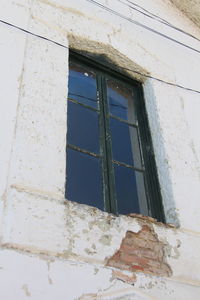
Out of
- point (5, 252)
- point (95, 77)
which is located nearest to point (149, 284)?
point (5, 252)

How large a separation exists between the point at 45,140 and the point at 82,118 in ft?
2.56

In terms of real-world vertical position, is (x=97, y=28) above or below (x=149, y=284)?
above

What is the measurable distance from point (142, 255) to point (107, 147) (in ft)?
3.39

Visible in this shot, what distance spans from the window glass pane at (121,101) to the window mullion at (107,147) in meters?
0.14

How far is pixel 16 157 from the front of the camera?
114 inches

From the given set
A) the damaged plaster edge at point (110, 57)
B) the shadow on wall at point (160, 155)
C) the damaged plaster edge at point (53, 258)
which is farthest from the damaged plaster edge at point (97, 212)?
the damaged plaster edge at point (110, 57)

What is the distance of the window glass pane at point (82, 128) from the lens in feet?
11.9

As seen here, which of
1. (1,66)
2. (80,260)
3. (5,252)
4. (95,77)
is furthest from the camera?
(95,77)

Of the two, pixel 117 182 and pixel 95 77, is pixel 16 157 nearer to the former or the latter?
pixel 117 182

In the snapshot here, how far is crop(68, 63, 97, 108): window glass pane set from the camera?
400 cm

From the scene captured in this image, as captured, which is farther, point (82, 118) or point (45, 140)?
point (82, 118)

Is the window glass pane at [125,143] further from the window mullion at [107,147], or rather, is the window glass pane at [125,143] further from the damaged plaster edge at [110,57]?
the damaged plaster edge at [110,57]

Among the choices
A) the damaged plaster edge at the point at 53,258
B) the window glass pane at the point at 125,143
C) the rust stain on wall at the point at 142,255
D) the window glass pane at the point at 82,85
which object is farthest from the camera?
the window glass pane at the point at 82,85

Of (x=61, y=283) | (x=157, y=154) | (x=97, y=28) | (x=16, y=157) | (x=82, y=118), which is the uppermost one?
(x=97, y=28)
